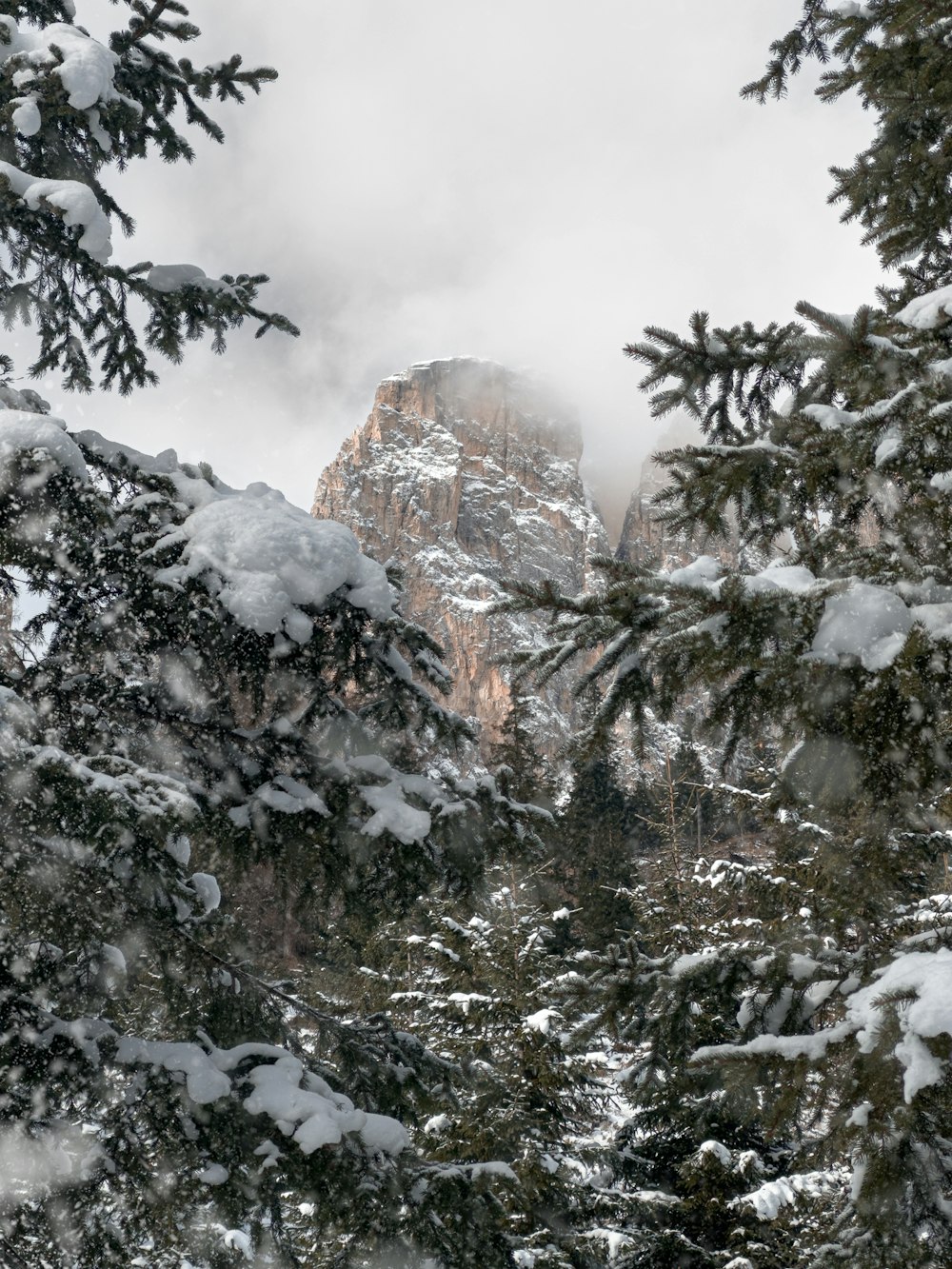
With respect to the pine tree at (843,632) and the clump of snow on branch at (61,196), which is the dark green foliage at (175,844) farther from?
the pine tree at (843,632)

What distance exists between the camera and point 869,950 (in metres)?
4.11

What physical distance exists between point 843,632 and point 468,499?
14439 cm

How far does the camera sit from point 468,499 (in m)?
146

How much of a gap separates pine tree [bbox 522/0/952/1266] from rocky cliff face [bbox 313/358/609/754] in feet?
350

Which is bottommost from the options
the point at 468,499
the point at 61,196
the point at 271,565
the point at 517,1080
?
the point at 517,1080

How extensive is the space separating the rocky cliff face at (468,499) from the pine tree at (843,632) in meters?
107

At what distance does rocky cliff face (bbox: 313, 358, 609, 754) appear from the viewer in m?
124

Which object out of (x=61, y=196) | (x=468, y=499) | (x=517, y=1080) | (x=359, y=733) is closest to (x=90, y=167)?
(x=61, y=196)

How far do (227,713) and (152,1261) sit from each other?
2.31 m

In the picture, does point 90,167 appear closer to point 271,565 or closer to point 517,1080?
point 271,565

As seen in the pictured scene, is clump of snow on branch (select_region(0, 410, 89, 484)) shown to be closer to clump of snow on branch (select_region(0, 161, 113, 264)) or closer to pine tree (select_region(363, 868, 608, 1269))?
clump of snow on branch (select_region(0, 161, 113, 264))

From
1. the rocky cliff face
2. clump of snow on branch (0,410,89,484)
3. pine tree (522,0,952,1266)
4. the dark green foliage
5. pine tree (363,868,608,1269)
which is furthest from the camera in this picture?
the rocky cliff face

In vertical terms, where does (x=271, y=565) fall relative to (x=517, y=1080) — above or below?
above

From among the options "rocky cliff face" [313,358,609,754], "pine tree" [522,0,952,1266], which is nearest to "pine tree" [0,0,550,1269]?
"pine tree" [522,0,952,1266]
